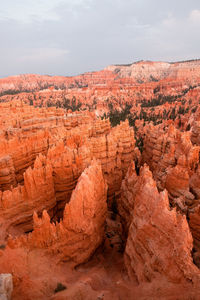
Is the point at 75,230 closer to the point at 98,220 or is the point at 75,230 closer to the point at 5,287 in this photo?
the point at 98,220

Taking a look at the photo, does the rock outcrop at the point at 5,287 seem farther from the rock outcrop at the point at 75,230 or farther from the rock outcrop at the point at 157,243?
the rock outcrop at the point at 157,243

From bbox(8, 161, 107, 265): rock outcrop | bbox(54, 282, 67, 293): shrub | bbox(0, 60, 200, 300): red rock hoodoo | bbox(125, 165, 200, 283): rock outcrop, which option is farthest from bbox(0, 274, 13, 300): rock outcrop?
bbox(125, 165, 200, 283): rock outcrop

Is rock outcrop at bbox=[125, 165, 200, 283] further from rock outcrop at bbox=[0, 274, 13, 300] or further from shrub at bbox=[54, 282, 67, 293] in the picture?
rock outcrop at bbox=[0, 274, 13, 300]

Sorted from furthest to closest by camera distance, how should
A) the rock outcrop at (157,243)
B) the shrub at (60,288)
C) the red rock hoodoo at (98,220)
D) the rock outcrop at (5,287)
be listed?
the shrub at (60,288) < the red rock hoodoo at (98,220) < the rock outcrop at (157,243) < the rock outcrop at (5,287)

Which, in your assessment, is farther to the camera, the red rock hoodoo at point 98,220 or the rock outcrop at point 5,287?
the red rock hoodoo at point 98,220

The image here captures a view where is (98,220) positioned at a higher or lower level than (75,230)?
lower

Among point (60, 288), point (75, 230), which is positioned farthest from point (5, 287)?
point (75, 230)

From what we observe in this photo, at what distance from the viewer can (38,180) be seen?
13.6m

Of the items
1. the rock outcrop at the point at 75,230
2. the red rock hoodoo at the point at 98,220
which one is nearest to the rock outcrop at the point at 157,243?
the red rock hoodoo at the point at 98,220

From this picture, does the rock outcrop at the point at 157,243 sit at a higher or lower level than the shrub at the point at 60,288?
higher

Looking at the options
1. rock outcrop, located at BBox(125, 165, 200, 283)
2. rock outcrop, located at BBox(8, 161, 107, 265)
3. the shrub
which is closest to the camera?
rock outcrop, located at BBox(125, 165, 200, 283)

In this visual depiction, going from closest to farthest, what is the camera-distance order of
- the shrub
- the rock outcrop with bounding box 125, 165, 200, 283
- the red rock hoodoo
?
the rock outcrop with bounding box 125, 165, 200, 283 < the red rock hoodoo < the shrub

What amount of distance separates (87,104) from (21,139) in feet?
251

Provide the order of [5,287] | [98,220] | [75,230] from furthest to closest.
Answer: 1. [98,220]
2. [75,230]
3. [5,287]
